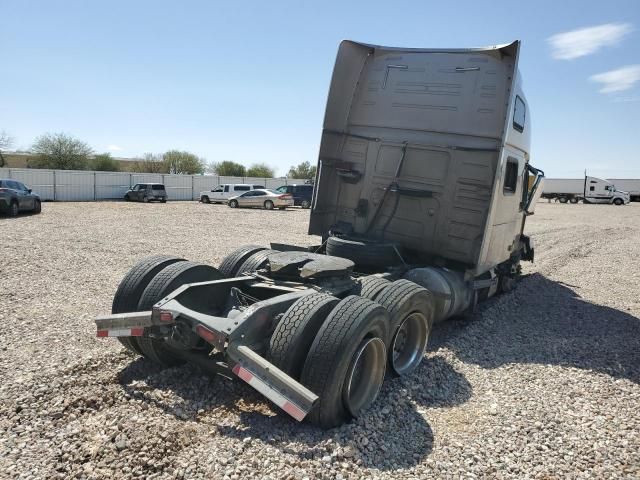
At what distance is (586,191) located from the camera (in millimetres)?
57188

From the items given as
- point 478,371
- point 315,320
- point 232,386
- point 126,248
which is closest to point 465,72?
point 478,371

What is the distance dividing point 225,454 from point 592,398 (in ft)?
11.4

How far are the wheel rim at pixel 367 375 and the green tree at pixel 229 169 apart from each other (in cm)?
7054

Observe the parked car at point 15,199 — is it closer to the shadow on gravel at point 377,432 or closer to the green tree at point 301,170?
the shadow on gravel at point 377,432

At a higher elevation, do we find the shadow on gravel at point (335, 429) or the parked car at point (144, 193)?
the shadow on gravel at point (335, 429)

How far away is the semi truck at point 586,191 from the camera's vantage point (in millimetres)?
56469

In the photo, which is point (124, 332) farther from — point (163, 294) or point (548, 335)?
point (548, 335)

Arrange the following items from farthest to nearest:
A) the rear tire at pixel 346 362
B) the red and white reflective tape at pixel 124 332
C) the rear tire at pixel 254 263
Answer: the rear tire at pixel 254 263, the red and white reflective tape at pixel 124 332, the rear tire at pixel 346 362

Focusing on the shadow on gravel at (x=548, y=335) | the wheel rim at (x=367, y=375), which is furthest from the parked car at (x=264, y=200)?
the wheel rim at (x=367, y=375)

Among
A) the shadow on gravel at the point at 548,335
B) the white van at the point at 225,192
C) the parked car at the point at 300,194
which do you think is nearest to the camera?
the shadow on gravel at the point at 548,335

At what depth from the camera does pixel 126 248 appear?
12891mm

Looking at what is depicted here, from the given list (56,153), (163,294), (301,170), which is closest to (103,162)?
(56,153)

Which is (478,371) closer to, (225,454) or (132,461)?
(225,454)

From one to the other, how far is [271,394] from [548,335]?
4759 mm
